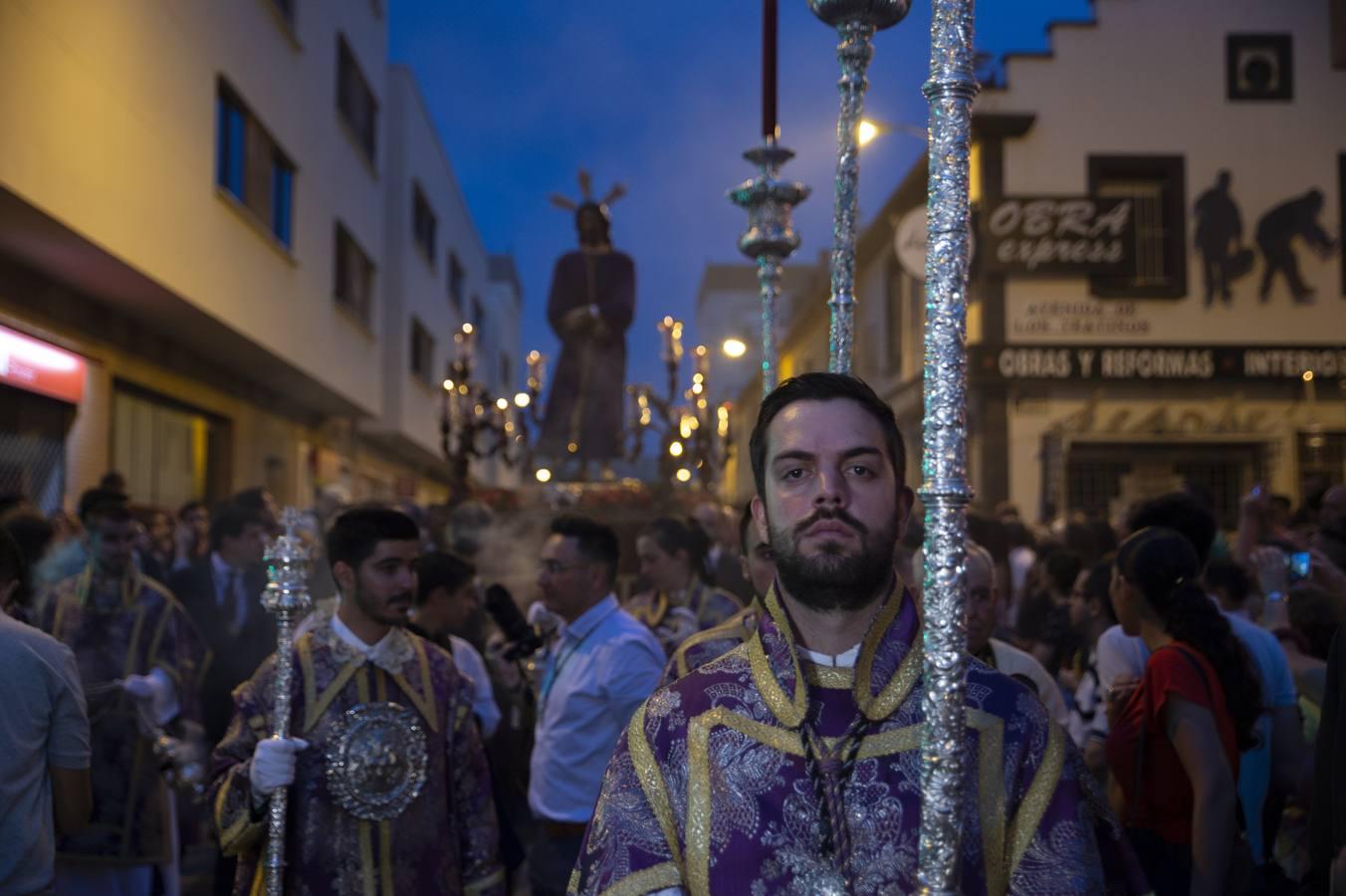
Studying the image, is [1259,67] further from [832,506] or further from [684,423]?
[832,506]

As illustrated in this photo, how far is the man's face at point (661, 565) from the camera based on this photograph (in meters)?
7.16

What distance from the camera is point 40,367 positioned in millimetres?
12102

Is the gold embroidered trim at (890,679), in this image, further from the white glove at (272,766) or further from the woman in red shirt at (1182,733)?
the white glove at (272,766)

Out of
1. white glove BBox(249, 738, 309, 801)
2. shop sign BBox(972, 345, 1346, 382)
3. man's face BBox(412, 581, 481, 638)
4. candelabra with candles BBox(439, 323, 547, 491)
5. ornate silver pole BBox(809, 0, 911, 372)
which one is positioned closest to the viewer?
ornate silver pole BBox(809, 0, 911, 372)

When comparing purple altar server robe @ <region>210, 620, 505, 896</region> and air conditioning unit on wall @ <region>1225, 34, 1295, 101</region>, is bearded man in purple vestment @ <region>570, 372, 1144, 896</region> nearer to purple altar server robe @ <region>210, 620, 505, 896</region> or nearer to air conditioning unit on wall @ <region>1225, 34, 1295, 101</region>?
purple altar server robe @ <region>210, 620, 505, 896</region>

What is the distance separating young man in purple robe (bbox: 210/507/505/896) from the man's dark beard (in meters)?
2.00

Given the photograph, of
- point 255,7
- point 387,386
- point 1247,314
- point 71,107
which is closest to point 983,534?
point 71,107

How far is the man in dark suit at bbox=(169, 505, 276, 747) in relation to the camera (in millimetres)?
7559

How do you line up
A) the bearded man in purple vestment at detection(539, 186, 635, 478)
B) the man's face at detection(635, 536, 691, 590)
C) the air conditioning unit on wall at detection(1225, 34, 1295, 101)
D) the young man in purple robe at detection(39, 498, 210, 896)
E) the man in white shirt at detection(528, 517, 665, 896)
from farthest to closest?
the air conditioning unit on wall at detection(1225, 34, 1295, 101) → the bearded man in purple vestment at detection(539, 186, 635, 478) → the man's face at detection(635, 536, 691, 590) → the young man in purple robe at detection(39, 498, 210, 896) → the man in white shirt at detection(528, 517, 665, 896)

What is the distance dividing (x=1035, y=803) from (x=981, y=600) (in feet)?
7.18

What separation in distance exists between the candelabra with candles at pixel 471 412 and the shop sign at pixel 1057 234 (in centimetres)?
999

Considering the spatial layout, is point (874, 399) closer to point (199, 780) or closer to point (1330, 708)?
point (1330, 708)

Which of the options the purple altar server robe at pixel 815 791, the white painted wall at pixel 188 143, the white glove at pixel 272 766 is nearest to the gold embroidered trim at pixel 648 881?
the purple altar server robe at pixel 815 791

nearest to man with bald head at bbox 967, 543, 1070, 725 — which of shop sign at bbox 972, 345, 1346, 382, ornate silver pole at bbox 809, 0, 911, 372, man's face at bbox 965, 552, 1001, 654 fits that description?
man's face at bbox 965, 552, 1001, 654
